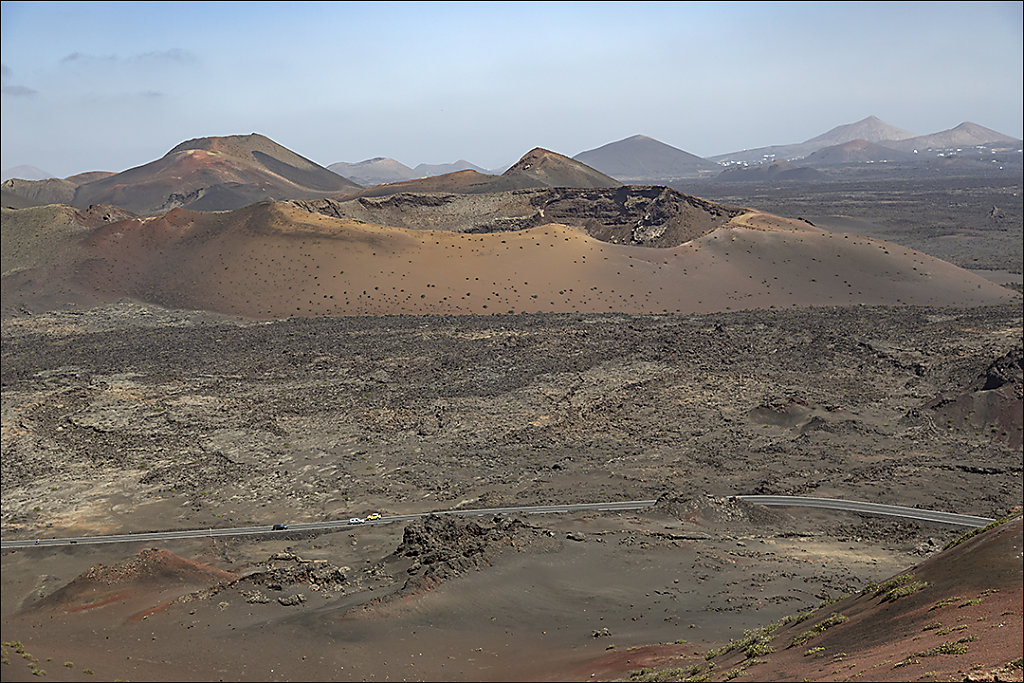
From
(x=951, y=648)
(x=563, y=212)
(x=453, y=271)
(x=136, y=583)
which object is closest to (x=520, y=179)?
(x=563, y=212)

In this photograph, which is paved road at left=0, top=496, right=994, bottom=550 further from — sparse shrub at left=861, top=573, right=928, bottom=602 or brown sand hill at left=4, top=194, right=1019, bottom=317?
brown sand hill at left=4, top=194, right=1019, bottom=317

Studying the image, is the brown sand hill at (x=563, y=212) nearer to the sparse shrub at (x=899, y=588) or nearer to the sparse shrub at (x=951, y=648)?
the sparse shrub at (x=899, y=588)

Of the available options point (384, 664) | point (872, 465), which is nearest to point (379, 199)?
point (872, 465)

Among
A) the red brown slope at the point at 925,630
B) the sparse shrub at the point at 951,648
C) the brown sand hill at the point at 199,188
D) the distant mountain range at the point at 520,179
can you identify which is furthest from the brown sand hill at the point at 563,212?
the sparse shrub at the point at 951,648

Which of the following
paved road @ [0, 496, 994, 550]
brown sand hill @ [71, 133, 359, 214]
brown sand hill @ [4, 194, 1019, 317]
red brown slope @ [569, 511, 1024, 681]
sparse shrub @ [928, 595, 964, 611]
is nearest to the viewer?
red brown slope @ [569, 511, 1024, 681]

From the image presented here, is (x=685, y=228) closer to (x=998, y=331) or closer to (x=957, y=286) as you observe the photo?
(x=957, y=286)

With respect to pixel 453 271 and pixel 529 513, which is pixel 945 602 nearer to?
pixel 529 513

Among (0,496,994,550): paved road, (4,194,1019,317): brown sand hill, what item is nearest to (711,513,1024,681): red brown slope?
(0,496,994,550): paved road
